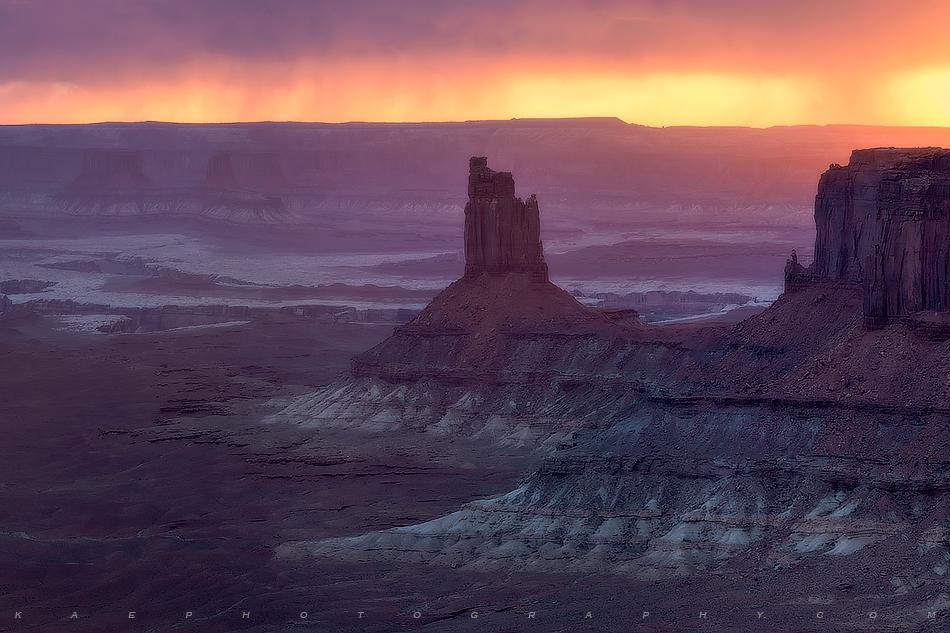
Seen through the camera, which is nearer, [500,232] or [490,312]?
[490,312]

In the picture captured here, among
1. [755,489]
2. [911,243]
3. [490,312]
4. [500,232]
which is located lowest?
[755,489]

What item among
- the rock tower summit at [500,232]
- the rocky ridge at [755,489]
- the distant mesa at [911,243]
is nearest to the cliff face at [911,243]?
the distant mesa at [911,243]

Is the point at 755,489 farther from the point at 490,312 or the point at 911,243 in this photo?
the point at 490,312

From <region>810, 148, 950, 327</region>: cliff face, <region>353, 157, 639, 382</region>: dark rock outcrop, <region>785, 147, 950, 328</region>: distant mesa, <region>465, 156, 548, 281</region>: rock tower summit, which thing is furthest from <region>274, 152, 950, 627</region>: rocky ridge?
<region>465, 156, 548, 281</region>: rock tower summit

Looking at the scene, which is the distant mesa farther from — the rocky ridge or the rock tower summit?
the rock tower summit

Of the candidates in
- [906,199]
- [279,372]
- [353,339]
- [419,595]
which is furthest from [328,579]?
[353,339]

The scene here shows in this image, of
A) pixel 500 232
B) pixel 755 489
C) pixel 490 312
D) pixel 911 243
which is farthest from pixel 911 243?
pixel 500 232

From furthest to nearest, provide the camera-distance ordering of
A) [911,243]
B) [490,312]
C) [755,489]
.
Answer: [490,312] → [911,243] → [755,489]

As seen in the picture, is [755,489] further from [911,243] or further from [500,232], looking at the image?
[500,232]

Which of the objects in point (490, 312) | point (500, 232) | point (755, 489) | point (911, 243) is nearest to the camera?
point (755, 489)

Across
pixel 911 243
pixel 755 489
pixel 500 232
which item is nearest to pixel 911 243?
pixel 911 243

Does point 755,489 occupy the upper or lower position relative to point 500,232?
lower
